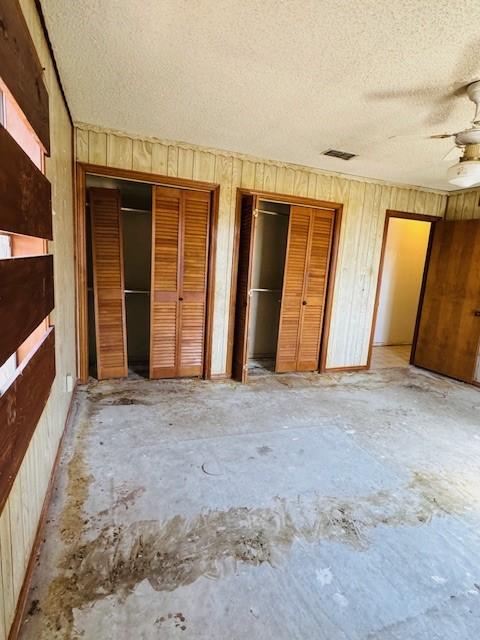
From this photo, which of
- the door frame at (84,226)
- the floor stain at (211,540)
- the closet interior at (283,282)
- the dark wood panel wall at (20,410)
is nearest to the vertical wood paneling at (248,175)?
the closet interior at (283,282)

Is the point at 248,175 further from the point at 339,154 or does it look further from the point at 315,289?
the point at 315,289

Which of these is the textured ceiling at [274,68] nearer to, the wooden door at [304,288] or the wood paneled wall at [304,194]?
the wood paneled wall at [304,194]

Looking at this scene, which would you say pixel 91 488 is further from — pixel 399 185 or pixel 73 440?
pixel 399 185

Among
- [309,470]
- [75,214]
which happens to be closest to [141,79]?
[75,214]

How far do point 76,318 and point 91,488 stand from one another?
1747 mm

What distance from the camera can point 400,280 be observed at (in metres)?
6.27

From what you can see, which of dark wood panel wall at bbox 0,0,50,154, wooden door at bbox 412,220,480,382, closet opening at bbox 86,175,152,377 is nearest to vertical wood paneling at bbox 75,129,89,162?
closet opening at bbox 86,175,152,377

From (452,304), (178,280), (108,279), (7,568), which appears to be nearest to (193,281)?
(178,280)

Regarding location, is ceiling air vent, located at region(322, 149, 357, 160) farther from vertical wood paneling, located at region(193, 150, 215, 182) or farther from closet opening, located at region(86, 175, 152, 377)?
closet opening, located at region(86, 175, 152, 377)

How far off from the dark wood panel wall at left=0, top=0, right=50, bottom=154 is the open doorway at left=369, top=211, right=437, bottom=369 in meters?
5.58

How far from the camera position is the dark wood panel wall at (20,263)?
1.00 meters

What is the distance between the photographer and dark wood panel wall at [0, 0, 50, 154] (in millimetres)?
1031

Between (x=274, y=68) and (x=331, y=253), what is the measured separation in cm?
248

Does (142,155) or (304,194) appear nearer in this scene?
(142,155)
